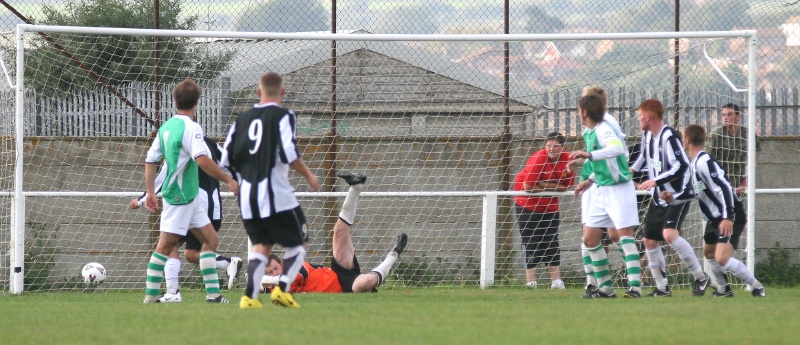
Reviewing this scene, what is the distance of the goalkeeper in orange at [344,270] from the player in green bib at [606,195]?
2182 mm

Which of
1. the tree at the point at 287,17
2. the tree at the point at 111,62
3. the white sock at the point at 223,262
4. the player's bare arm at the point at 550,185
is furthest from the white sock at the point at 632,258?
the tree at the point at 111,62

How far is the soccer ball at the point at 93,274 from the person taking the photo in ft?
36.6

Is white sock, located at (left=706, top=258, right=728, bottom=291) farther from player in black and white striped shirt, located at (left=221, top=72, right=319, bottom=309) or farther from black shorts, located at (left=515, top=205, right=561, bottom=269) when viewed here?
player in black and white striped shirt, located at (left=221, top=72, right=319, bottom=309)

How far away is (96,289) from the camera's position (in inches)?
471

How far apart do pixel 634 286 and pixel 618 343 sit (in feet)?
12.4

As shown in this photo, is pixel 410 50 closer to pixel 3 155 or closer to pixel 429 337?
pixel 3 155

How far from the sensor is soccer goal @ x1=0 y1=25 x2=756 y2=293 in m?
12.1

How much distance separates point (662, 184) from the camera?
941 centimetres

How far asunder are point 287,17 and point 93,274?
373cm

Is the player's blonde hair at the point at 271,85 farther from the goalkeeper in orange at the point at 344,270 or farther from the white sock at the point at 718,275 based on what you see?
the white sock at the point at 718,275

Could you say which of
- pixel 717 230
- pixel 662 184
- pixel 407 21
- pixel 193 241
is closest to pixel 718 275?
pixel 717 230

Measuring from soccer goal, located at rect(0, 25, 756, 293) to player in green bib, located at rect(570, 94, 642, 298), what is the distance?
2738mm

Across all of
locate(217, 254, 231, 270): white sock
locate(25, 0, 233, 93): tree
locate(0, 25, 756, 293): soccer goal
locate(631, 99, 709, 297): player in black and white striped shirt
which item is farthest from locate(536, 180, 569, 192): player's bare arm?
locate(25, 0, 233, 93): tree

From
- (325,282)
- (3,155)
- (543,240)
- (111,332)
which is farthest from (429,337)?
(3,155)
